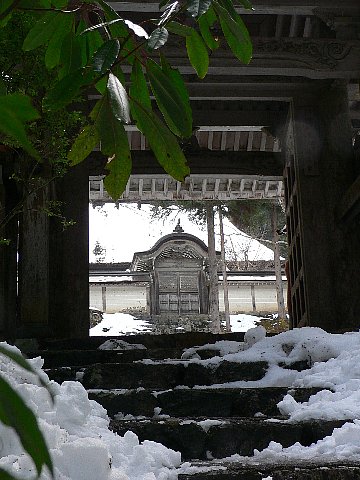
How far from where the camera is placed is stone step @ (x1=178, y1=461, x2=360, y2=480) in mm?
1828

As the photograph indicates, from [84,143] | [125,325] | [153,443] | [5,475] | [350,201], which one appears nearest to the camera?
[5,475]

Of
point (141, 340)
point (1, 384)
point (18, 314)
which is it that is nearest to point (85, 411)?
point (1, 384)

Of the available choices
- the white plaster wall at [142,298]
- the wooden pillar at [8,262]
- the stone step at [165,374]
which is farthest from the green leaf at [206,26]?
the white plaster wall at [142,298]

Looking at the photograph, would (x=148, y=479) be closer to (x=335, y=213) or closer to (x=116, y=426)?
(x=116, y=426)

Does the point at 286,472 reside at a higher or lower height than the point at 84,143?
lower

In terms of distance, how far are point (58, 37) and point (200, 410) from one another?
7.75 ft

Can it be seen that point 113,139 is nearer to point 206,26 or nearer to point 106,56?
point 106,56

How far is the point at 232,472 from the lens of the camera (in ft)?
6.17

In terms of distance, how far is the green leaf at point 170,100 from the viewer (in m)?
0.81

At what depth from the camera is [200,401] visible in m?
2.96

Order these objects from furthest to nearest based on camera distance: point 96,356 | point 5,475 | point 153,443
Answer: point 96,356, point 153,443, point 5,475

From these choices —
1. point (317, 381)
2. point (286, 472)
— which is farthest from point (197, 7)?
point (317, 381)

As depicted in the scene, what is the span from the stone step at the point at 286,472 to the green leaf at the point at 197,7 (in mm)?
1518

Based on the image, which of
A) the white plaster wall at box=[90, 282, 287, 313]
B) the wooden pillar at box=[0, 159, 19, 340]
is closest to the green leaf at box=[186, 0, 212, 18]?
the wooden pillar at box=[0, 159, 19, 340]
